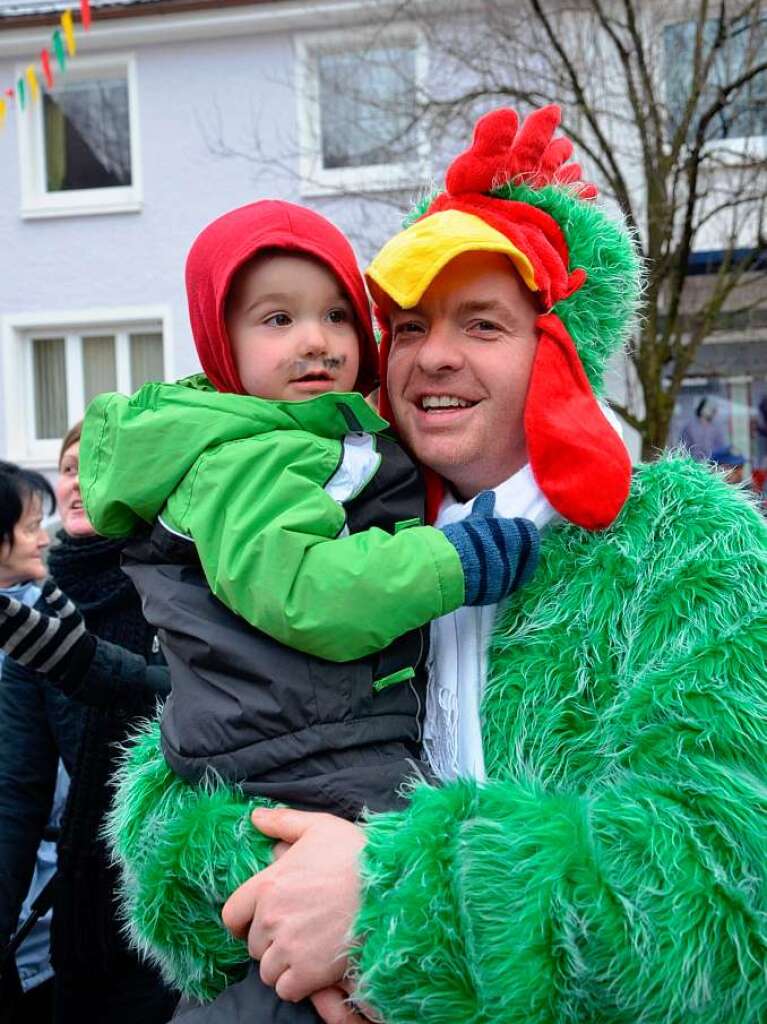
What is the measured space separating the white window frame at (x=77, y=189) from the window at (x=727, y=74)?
5.94 m

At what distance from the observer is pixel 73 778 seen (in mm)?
2494

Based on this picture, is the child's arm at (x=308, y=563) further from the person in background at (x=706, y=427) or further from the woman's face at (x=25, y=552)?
the person in background at (x=706, y=427)

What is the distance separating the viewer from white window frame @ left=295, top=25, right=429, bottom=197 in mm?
8180

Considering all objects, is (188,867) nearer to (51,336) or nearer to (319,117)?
(319,117)

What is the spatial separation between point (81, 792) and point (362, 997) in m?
1.43

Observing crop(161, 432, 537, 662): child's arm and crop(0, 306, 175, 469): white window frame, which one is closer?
crop(161, 432, 537, 662): child's arm

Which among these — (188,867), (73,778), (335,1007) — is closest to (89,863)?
(73,778)

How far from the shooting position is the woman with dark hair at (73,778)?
2.42 meters

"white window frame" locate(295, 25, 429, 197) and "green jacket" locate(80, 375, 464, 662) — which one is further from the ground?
"white window frame" locate(295, 25, 429, 197)

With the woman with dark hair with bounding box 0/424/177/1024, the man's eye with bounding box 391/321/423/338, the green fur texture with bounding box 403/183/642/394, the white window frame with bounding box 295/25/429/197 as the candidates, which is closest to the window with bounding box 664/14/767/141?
the white window frame with bounding box 295/25/429/197

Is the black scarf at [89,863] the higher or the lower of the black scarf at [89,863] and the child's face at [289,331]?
the lower

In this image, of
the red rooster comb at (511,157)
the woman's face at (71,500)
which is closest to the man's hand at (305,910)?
the red rooster comb at (511,157)

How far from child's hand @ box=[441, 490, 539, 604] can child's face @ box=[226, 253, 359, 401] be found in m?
0.46

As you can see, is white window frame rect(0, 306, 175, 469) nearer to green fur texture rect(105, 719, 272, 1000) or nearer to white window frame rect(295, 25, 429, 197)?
white window frame rect(295, 25, 429, 197)
